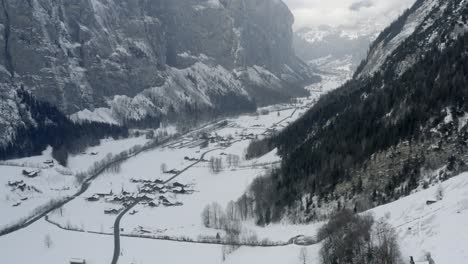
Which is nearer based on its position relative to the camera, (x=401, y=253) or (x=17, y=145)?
(x=401, y=253)

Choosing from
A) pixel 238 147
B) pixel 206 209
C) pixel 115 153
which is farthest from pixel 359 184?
pixel 115 153

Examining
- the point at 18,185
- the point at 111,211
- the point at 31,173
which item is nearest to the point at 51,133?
the point at 31,173

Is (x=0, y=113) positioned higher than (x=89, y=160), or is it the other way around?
(x=0, y=113)

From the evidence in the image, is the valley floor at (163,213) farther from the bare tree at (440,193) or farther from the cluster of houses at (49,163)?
the cluster of houses at (49,163)

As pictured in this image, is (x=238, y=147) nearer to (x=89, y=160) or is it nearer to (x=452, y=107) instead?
(x=89, y=160)

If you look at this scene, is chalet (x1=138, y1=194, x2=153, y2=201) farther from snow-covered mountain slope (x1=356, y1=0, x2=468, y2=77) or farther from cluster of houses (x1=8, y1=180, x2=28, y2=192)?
snow-covered mountain slope (x1=356, y1=0, x2=468, y2=77)

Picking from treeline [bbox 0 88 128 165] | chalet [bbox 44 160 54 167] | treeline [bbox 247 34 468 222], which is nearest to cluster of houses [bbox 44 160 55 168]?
chalet [bbox 44 160 54 167]
